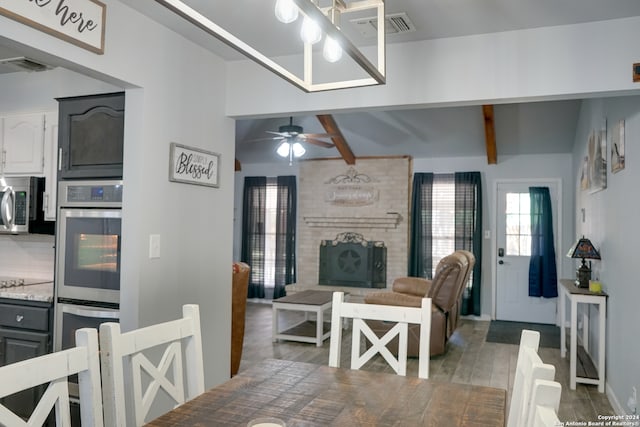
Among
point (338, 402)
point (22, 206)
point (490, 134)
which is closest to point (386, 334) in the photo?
point (338, 402)

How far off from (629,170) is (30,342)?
3.93 m

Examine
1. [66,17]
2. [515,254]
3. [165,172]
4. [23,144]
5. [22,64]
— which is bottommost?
[515,254]

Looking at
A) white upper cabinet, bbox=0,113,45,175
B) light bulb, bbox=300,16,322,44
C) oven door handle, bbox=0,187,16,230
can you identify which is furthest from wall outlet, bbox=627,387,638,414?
oven door handle, bbox=0,187,16,230

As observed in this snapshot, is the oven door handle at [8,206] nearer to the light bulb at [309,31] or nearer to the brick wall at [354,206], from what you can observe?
the light bulb at [309,31]

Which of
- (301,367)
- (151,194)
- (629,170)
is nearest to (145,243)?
(151,194)

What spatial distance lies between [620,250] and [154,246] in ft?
10.4

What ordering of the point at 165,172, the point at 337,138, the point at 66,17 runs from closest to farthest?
the point at 66,17, the point at 165,172, the point at 337,138

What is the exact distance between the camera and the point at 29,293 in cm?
298

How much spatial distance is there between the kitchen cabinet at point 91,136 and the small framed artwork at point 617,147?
328 cm

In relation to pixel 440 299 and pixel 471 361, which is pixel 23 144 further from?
pixel 471 361

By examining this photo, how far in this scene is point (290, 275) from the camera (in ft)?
25.7

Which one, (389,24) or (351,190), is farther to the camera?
(351,190)

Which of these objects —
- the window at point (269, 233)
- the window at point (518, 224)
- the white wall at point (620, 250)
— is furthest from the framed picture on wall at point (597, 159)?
the window at point (269, 233)

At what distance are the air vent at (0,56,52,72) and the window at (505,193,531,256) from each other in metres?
5.84
